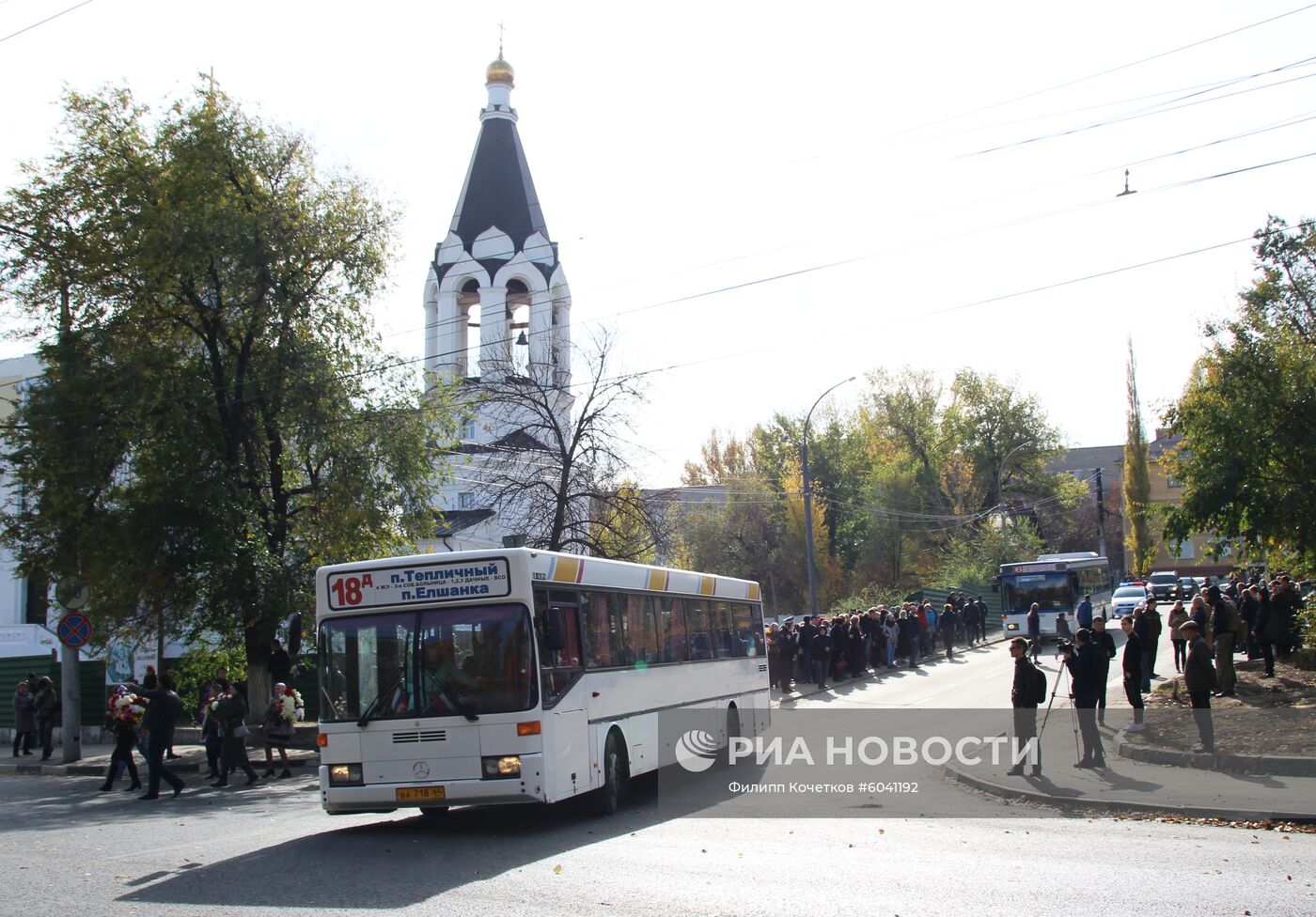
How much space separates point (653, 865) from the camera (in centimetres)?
939

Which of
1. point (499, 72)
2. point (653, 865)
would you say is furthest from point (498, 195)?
point (653, 865)

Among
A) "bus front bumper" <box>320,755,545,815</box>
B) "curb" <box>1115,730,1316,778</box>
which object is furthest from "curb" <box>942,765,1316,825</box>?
"bus front bumper" <box>320,755,545,815</box>

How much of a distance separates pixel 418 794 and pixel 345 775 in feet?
2.70

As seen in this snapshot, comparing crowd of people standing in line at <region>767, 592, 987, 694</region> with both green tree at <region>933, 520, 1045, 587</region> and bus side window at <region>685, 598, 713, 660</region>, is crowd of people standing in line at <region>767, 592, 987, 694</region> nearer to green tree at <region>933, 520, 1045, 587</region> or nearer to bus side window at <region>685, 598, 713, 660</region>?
bus side window at <region>685, 598, 713, 660</region>

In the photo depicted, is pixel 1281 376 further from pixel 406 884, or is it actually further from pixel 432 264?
pixel 432 264

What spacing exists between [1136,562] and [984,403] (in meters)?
16.4

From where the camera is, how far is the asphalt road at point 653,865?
310 inches

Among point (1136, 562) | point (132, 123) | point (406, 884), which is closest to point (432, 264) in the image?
point (132, 123)

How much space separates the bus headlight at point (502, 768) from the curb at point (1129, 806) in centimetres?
545

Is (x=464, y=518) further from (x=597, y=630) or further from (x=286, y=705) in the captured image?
(x=597, y=630)

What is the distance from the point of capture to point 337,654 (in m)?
11.8

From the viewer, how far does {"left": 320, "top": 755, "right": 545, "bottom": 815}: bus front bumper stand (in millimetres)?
11062

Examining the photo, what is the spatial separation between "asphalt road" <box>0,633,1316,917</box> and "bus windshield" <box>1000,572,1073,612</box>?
29.2 m

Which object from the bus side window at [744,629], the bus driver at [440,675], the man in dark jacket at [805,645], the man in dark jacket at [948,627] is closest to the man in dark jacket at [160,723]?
the bus driver at [440,675]
